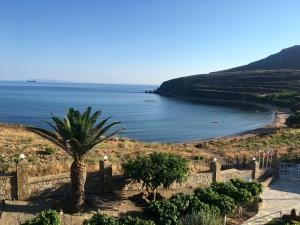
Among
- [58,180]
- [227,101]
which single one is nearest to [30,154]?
[58,180]

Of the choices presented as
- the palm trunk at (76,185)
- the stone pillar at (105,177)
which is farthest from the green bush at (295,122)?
the palm trunk at (76,185)

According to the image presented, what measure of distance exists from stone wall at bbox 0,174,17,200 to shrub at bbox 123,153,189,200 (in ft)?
17.7

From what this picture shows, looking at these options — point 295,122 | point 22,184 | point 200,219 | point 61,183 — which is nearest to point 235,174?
point 200,219

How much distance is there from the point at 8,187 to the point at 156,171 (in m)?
6.97

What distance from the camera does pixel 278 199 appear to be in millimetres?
21078

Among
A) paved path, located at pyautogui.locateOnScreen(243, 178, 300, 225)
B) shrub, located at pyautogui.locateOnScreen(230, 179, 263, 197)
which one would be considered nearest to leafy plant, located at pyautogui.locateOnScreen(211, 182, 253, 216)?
shrub, located at pyautogui.locateOnScreen(230, 179, 263, 197)

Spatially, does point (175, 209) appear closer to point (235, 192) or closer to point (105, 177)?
point (235, 192)

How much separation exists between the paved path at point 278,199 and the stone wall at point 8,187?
426 inches

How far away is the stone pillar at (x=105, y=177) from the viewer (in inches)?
769

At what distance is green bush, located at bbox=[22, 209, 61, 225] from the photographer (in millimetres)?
13250

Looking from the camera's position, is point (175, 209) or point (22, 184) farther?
point (22, 184)

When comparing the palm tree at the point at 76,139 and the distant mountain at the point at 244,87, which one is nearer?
the palm tree at the point at 76,139

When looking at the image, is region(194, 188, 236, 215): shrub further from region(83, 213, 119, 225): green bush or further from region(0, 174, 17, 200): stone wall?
region(0, 174, 17, 200): stone wall

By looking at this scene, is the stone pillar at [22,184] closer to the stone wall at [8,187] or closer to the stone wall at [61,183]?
the stone wall at [61,183]
